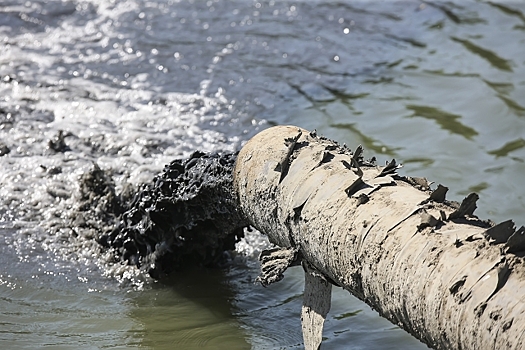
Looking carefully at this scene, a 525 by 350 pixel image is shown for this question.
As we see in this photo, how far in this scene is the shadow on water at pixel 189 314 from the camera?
3127 millimetres

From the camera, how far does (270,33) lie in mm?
7293

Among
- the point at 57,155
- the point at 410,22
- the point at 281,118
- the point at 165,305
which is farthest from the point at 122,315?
the point at 410,22

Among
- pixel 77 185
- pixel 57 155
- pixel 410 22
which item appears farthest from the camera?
pixel 410 22

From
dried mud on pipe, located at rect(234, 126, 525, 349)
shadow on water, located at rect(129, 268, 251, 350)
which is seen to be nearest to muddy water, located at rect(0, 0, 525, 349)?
shadow on water, located at rect(129, 268, 251, 350)

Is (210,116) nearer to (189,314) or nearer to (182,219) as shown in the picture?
(182,219)

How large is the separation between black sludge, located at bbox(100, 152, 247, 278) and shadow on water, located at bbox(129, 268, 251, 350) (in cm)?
10

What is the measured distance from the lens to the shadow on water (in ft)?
10.3

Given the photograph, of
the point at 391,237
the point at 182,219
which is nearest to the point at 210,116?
the point at 182,219

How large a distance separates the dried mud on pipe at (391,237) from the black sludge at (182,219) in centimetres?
25

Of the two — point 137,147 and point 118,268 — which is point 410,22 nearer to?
point 137,147

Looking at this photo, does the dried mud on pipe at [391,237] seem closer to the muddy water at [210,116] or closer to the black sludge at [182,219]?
the black sludge at [182,219]

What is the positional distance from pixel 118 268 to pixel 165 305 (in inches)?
16.6

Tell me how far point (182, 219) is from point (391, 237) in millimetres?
1506

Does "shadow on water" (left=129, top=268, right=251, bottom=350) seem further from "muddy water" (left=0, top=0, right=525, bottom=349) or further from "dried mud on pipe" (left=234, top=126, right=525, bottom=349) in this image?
"dried mud on pipe" (left=234, top=126, right=525, bottom=349)
